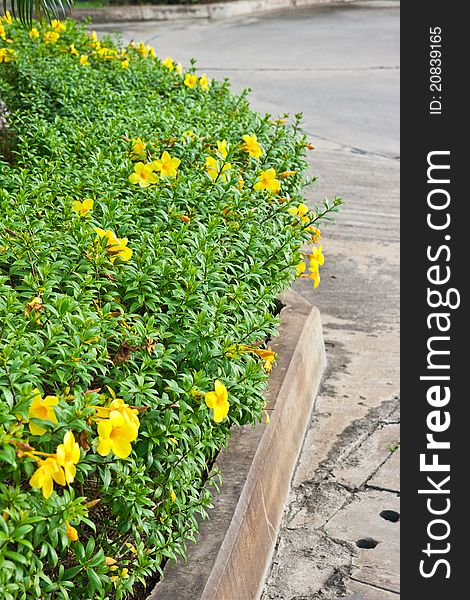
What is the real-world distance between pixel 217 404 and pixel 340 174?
17.0 ft

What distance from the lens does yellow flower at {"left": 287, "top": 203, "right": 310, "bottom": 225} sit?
3787 mm

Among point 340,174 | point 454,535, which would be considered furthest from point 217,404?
point 340,174

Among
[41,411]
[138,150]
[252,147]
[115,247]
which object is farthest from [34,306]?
[252,147]

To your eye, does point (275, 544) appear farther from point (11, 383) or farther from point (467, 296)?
point (467, 296)

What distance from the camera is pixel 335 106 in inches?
384

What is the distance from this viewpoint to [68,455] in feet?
6.92

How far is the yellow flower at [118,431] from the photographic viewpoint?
2215 millimetres

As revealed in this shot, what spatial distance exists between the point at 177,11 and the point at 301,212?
42.8 ft

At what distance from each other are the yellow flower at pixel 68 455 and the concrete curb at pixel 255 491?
0.55 metres

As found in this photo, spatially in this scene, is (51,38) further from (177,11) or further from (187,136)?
(177,11)

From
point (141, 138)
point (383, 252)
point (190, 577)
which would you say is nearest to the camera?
point (190, 577)

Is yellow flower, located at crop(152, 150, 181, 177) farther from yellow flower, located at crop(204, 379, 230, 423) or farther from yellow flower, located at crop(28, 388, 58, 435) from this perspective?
yellow flower, located at crop(28, 388, 58, 435)

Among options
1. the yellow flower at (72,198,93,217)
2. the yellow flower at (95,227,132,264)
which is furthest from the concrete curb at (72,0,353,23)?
the yellow flower at (95,227,132,264)

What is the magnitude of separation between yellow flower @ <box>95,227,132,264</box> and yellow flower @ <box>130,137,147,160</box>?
100 cm
